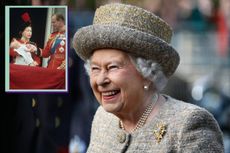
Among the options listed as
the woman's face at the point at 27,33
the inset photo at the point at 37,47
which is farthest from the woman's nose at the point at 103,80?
the woman's face at the point at 27,33

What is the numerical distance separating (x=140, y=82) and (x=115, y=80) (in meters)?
0.14

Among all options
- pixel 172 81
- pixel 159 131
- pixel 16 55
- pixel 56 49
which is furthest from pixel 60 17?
pixel 172 81

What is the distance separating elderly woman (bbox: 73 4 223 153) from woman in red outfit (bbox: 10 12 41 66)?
36 cm

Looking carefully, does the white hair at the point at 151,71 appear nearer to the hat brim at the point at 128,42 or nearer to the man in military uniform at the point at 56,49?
the hat brim at the point at 128,42

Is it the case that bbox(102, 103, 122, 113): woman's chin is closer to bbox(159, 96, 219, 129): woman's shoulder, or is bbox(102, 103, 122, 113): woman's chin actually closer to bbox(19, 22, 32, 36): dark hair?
bbox(159, 96, 219, 129): woman's shoulder

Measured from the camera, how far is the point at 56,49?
14.0 feet

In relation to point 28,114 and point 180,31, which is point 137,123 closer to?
point 28,114

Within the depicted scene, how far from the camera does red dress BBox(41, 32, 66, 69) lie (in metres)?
4.28

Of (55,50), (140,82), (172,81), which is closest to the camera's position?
(140,82)

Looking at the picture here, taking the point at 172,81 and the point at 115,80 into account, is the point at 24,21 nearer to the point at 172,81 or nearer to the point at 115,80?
the point at 115,80

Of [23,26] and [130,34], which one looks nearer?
[130,34]

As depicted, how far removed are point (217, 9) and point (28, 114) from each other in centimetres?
1151

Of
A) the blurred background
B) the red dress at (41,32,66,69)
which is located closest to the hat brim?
the red dress at (41,32,66,69)

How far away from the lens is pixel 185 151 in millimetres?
3760
